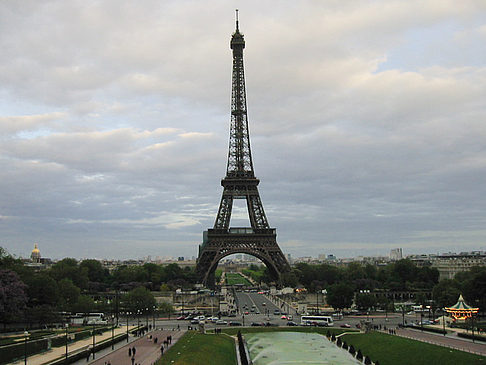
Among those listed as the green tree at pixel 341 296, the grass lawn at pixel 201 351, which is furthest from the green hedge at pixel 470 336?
the green tree at pixel 341 296

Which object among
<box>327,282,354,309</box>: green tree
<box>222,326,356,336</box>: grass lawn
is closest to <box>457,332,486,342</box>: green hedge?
<box>222,326,356,336</box>: grass lawn

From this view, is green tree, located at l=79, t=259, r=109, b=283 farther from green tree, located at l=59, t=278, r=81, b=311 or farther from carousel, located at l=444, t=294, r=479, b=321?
carousel, located at l=444, t=294, r=479, b=321

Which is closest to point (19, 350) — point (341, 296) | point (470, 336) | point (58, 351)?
point (58, 351)

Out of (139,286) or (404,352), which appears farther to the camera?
(139,286)

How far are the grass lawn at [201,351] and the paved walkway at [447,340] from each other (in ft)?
69.4

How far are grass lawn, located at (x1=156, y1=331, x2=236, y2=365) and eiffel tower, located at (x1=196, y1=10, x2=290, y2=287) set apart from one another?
50583 mm

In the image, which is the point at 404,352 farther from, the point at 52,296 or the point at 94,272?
the point at 94,272

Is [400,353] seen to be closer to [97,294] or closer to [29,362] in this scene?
[29,362]

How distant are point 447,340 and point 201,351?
27.2 metres

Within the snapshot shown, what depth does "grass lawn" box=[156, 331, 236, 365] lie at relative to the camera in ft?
157

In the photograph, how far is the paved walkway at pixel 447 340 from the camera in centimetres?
5134

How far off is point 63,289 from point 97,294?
102ft

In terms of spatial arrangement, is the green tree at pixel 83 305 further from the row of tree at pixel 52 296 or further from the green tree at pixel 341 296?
the green tree at pixel 341 296

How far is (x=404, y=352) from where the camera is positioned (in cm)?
5175
